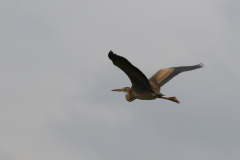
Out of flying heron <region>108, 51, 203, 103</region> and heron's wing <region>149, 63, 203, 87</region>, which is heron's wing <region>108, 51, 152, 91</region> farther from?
heron's wing <region>149, 63, 203, 87</region>

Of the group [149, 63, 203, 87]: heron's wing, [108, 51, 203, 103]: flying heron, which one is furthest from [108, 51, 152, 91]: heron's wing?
[149, 63, 203, 87]: heron's wing

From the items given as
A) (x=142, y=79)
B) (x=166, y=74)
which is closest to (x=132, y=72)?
(x=142, y=79)

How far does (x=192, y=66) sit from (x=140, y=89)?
5.23 metres

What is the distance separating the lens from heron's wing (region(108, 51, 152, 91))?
14766 mm

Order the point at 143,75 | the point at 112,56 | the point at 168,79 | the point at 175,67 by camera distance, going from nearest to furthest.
Answer: the point at 112,56
the point at 143,75
the point at 168,79
the point at 175,67

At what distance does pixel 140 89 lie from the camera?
17.2 metres

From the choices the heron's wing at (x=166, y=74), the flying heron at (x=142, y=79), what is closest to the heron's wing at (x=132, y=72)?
the flying heron at (x=142, y=79)

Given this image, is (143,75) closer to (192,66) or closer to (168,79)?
(168,79)

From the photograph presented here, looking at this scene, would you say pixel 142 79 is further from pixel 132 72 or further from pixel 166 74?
pixel 166 74

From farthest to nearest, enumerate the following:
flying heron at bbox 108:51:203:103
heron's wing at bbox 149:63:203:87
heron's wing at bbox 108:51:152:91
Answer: heron's wing at bbox 149:63:203:87 < flying heron at bbox 108:51:203:103 < heron's wing at bbox 108:51:152:91

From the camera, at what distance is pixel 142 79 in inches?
648

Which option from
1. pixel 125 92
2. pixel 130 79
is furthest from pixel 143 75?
pixel 125 92

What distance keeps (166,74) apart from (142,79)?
3.97 meters

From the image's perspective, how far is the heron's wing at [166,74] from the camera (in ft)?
64.2
